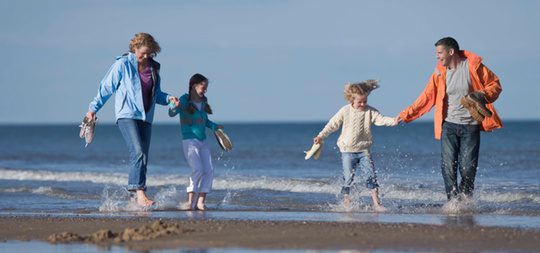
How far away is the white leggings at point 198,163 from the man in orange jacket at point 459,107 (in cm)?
236

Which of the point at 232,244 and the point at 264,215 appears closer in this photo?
the point at 232,244

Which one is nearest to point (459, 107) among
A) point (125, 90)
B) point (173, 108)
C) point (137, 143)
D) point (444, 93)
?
point (444, 93)

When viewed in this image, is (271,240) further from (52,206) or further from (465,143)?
(52,206)

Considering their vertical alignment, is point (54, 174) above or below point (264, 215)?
below

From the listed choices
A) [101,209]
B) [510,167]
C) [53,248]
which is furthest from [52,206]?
[510,167]

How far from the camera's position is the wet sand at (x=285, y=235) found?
8773 millimetres

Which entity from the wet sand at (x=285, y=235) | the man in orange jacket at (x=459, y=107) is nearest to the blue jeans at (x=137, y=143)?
the wet sand at (x=285, y=235)

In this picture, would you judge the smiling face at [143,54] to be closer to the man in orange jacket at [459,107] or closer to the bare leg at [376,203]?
the man in orange jacket at [459,107]

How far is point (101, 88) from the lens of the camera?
469 inches

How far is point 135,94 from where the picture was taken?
1184 centimetres

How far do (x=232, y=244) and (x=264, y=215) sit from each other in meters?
2.93

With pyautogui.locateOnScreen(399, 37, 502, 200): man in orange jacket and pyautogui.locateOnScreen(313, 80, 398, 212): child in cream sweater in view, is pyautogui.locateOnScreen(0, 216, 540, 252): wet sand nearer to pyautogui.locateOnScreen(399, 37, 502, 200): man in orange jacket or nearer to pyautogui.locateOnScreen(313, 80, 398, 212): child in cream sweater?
pyautogui.locateOnScreen(313, 80, 398, 212): child in cream sweater

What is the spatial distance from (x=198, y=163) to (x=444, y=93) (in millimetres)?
2986

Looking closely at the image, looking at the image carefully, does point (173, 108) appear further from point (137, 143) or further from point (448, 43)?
point (448, 43)
